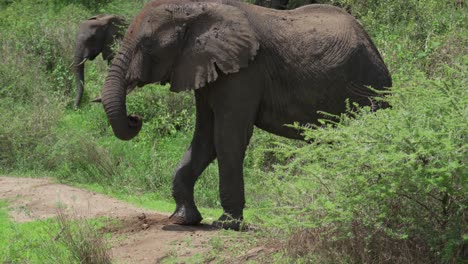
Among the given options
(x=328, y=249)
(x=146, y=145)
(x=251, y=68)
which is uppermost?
(x=251, y=68)

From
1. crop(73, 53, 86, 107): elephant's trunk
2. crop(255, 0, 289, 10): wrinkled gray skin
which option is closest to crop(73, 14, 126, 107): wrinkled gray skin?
crop(73, 53, 86, 107): elephant's trunk

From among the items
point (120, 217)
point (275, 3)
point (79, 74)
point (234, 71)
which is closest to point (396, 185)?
point (234, 71)

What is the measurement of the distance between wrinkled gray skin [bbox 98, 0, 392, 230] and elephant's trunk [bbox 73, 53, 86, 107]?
6969mm

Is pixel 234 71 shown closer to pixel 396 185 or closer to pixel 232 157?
pixel 232 157

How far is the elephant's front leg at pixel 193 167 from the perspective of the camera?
7844 millimetres

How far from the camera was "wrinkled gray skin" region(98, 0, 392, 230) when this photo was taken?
24.2ft

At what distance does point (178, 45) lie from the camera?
750 cm

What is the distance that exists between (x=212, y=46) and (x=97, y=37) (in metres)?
8.21

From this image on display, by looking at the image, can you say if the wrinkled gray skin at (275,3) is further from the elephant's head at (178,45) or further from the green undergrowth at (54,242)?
the elephant's head at (178,45)

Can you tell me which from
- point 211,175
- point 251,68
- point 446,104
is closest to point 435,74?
point 211,175

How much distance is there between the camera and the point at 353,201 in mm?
5352

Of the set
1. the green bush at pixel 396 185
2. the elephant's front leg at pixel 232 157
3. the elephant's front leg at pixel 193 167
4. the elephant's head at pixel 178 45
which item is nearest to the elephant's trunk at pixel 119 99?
the elephant's head at pixel 178 45

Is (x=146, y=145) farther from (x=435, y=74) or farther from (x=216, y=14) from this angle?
(x=216, y=14)

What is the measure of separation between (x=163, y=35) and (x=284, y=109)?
124cm
